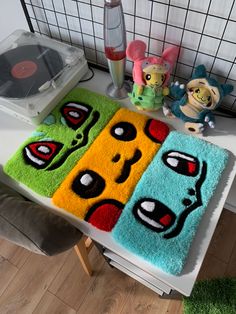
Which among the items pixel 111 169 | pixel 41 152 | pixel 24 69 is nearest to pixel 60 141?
pixel 41 152

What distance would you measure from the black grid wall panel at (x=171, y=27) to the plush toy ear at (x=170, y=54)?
0.03m

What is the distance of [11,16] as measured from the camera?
1040mm

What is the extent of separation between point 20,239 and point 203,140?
1.70ft

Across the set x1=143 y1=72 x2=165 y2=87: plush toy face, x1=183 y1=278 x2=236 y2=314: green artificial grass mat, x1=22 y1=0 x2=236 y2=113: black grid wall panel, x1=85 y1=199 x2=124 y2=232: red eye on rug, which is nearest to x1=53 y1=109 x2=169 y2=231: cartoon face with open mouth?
x1=85 y1=199 x2=124 y2=232: red eye on rug

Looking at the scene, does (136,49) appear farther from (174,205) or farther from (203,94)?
(174,205)

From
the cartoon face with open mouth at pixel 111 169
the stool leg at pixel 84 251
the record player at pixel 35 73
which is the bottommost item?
the stool leg at pixel 84 251

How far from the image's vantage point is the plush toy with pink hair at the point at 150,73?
2.44 ft

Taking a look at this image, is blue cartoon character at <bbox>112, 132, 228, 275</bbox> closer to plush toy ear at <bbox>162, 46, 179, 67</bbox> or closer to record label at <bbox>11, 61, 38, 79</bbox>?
plush toy ear at <bbox>162, 46, 179, 67</bbox>

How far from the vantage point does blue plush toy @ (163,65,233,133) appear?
71 cm

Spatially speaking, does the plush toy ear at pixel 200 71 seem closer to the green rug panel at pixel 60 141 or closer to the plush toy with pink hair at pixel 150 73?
the plush toy with pink hair at pixel 150 73

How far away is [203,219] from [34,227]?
38cm

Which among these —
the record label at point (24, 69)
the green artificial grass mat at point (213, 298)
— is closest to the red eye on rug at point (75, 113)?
the record label at point (24, 69)

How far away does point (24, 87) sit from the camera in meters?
0.82

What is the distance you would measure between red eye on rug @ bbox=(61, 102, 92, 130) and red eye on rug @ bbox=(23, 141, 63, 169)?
79 mm
